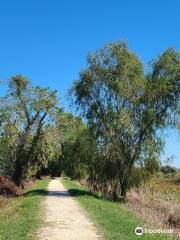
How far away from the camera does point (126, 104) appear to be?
3111cm

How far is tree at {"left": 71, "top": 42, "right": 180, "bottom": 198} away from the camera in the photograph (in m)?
30.7

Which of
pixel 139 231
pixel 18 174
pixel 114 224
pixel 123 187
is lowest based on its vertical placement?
pixel 139 231

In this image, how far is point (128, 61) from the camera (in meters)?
31.2

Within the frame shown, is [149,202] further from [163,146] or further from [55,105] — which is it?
[55,105]

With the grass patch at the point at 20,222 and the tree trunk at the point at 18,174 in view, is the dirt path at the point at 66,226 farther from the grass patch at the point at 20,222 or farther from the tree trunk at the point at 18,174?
the tree trunk at the point at 18,174

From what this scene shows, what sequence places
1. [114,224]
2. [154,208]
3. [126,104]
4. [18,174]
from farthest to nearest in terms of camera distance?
1. [18,174]
2. [126,104]
3. [154,208]
4. [114,224]

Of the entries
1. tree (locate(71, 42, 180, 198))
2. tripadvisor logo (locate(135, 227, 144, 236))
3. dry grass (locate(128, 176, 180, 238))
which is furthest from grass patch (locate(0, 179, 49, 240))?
tree (locate(71, 42, 180, 198))

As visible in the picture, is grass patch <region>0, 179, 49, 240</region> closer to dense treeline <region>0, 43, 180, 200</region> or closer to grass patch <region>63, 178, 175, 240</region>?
grass patch <region>63, 178, 175, 240</region>

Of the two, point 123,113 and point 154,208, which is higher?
point 123,113

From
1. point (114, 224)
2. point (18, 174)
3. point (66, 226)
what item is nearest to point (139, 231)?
point (114, 224)

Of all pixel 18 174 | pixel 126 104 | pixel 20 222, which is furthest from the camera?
pixel 18 174

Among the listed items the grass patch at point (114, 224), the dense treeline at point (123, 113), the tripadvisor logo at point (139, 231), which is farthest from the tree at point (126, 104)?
the tripadvisor logo at point (139, 231)

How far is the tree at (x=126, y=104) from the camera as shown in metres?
30.7

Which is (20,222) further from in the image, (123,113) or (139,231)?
(123,113)
